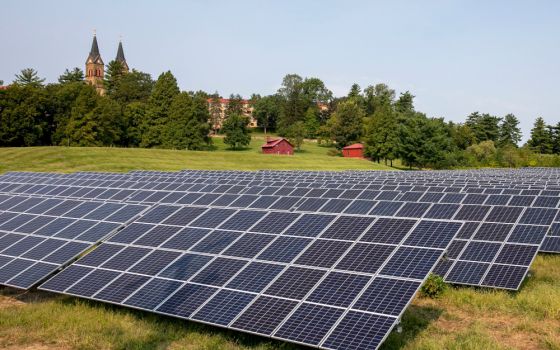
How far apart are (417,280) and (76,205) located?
Answer: 12.5m

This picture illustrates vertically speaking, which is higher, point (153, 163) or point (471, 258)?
point (471, 258)

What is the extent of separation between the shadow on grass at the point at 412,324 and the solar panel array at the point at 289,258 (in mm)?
1269

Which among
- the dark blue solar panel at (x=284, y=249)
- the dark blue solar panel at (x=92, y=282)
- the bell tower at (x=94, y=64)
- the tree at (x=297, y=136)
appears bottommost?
the tree at (x=297, y=136)

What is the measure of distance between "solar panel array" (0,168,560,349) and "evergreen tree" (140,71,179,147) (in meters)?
86.0

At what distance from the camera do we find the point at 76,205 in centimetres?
1702

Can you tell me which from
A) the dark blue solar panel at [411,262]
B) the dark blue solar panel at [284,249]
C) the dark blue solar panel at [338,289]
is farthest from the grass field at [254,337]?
the dark blue solar panel at [284,249]

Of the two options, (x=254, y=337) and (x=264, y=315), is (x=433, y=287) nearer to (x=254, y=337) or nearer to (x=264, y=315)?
(x=254, y=337)

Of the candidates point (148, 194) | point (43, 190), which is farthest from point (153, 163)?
point (148, 194)

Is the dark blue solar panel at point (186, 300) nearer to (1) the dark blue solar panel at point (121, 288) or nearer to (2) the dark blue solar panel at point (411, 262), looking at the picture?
(1) the dark blue solar panel at point (121, 288)

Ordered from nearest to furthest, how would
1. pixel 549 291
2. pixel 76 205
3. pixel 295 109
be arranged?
pixel 549 291 → pixel 76 205 → pixel 295 109

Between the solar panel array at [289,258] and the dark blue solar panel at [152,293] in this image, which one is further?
the dark blue solar panel at [152,293]

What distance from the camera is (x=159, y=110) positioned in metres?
104

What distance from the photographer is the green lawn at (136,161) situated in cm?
6169

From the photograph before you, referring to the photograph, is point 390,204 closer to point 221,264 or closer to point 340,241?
point 340,241
